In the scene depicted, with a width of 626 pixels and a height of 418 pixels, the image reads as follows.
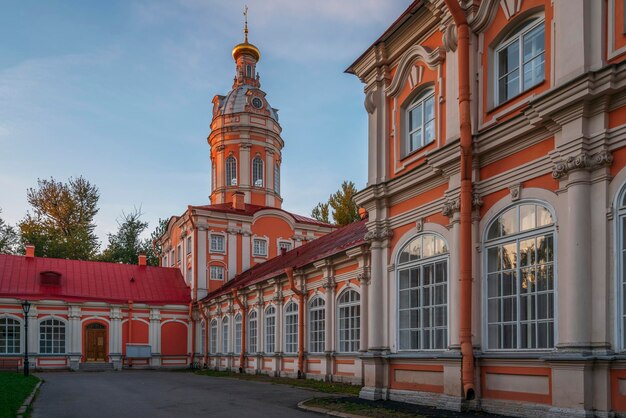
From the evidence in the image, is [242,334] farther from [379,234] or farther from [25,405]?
[379,234]

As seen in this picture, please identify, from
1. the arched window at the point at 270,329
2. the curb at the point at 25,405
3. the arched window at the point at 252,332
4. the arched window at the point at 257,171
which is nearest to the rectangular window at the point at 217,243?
the arched window at the point at 257,171

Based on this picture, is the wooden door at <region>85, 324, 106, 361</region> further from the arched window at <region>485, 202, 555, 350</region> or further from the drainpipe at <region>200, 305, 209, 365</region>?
the arched window at <region>485, 202, 555, 350</region>

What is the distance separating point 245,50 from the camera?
4134cm

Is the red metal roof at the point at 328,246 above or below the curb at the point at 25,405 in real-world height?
above

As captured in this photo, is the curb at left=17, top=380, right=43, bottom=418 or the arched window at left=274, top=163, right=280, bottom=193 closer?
the curb at left=17, top=380, right=43, bottom=418

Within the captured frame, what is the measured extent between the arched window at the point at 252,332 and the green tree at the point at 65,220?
24.5 m

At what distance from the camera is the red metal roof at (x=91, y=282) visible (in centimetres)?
3262

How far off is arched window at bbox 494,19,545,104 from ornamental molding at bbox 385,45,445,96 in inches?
58.8

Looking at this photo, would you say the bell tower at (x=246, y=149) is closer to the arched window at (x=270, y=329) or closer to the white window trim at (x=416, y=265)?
the arched window at (x=270, y=329)

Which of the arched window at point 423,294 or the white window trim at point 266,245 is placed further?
the white window trim at point 266,245

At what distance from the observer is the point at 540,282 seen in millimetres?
9109

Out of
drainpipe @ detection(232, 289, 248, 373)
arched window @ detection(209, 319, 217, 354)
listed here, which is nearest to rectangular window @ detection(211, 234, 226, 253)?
arched window @ detection(209, 319, 217, 354)

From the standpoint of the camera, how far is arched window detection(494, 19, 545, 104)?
9484mm

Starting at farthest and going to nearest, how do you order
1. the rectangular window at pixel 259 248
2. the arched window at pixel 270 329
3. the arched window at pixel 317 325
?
1. the rectangular window at pixel 259 248
2. the arched window at pixel 270 329
3. the arched window at pixel 317 325
